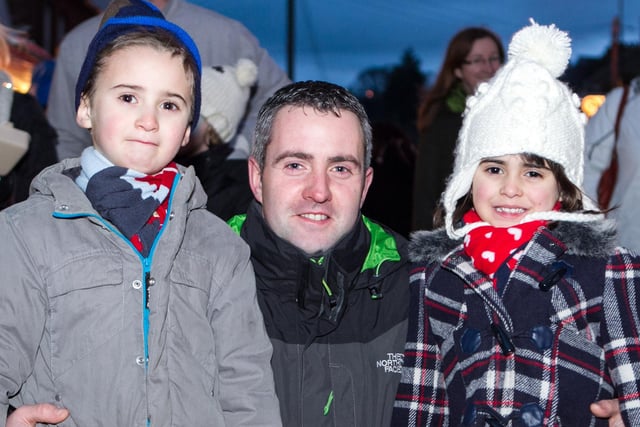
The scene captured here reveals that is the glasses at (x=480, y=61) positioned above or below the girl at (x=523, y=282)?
above

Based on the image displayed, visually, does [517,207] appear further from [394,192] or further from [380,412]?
[394,192]

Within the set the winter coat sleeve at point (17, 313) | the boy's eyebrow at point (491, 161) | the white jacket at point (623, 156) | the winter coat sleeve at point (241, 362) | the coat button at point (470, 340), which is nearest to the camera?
the winter coat sleeve at point (17, 313)

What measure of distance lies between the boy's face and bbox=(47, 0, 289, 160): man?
1.76m

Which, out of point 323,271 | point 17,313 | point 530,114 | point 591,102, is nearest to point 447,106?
point 591,102

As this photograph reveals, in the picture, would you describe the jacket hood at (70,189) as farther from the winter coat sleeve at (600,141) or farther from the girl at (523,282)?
the winter coat sleeve at (600,141)

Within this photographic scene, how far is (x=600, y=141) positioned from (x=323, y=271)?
7.77ft

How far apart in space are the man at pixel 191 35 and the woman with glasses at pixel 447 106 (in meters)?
1.29

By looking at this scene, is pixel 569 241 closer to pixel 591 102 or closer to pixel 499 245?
pixel 499 245

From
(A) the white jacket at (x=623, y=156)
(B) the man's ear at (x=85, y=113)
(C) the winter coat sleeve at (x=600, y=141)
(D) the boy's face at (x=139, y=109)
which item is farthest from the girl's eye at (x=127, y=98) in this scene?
(C) the winter coat sleeve at (x=600, y=141)

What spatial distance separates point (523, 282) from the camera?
2693 millimetres

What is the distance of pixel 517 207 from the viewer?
2.81 meters

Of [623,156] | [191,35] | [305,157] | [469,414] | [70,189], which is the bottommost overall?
[469,414]

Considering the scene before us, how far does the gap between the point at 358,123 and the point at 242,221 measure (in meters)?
0.55

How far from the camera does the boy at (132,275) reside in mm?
2226
